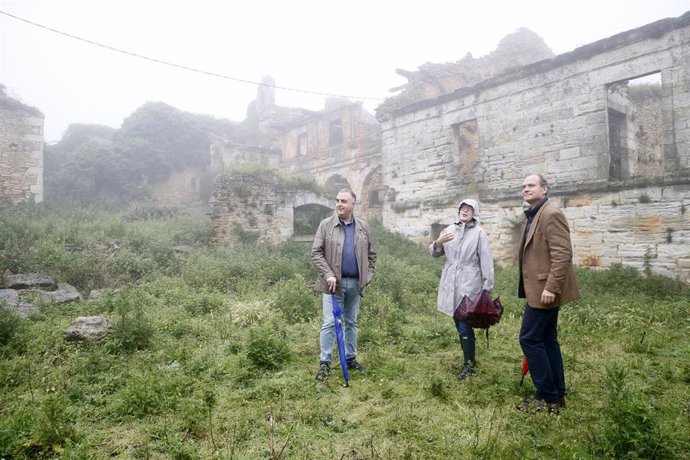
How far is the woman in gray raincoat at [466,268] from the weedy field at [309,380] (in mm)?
474

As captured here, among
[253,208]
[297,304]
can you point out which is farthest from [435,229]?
[297,304]

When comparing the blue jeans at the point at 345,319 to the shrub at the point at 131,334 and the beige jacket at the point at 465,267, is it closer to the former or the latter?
the beige jacket at the point at 465,267

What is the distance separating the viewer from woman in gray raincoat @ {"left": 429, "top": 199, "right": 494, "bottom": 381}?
4.36 metres

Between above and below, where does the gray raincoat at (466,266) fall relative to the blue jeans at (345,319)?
above

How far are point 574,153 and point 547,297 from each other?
32.2 ft

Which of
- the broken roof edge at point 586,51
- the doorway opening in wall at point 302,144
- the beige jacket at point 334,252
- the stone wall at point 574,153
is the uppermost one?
the doorway opening in wall at point 302,144

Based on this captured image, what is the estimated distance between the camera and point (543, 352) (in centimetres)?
355

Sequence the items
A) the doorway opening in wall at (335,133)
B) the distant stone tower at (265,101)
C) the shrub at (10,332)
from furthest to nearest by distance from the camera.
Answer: the distant stone tower at (265,101) < the doorway opening in wall at (335,133) < the shrub at (10,332)

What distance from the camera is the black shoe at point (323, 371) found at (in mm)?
4301

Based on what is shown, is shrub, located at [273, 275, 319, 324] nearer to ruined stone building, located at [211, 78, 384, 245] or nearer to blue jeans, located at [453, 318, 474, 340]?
blue jeans, located at [453, 318, 474, 340]

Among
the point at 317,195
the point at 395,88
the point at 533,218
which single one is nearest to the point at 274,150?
the point at 395,88

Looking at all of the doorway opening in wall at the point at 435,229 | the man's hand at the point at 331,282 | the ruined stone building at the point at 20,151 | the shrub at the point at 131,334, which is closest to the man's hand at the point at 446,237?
the man's hand at the point at 331,282

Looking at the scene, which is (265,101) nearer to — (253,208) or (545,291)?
(253,208)

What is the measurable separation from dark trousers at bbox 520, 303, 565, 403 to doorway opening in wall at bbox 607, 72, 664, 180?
949 centimetres
